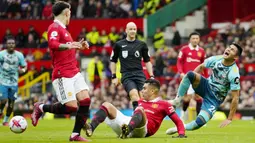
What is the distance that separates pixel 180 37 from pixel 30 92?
8.17 metres

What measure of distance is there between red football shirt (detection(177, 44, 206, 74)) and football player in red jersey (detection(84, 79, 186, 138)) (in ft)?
28.5

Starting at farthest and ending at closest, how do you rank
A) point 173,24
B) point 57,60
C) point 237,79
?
point 173,24
point 237,79
point 57,60

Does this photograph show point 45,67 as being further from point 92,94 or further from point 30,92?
point 92,94

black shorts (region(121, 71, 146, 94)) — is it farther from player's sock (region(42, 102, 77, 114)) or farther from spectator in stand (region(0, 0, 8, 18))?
spectator in stand (region(0, 0, 8, 18))

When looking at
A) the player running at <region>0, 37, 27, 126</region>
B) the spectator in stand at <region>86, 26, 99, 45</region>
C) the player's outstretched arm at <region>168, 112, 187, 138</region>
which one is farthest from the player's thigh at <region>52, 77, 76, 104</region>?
Result: the spectator in stand at <region>86, 26, 99, 45</region>

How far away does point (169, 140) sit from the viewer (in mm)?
14875

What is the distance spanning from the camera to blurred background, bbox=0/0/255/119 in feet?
112

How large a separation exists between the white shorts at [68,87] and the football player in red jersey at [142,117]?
21.4 inches

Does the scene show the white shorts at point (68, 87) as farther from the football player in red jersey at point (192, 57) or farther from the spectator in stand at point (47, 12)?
the spectator in stand at point (47, 12)

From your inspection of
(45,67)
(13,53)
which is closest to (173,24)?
(45,67)

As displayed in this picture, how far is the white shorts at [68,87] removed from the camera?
47.9 feet

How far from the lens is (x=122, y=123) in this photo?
14547 millimetres

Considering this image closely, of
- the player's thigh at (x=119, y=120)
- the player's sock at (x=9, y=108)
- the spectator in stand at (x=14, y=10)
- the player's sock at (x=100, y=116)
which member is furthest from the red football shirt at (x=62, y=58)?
the spectator in stand at (x=14, y=10)

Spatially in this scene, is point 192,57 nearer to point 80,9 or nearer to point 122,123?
point 122,123
